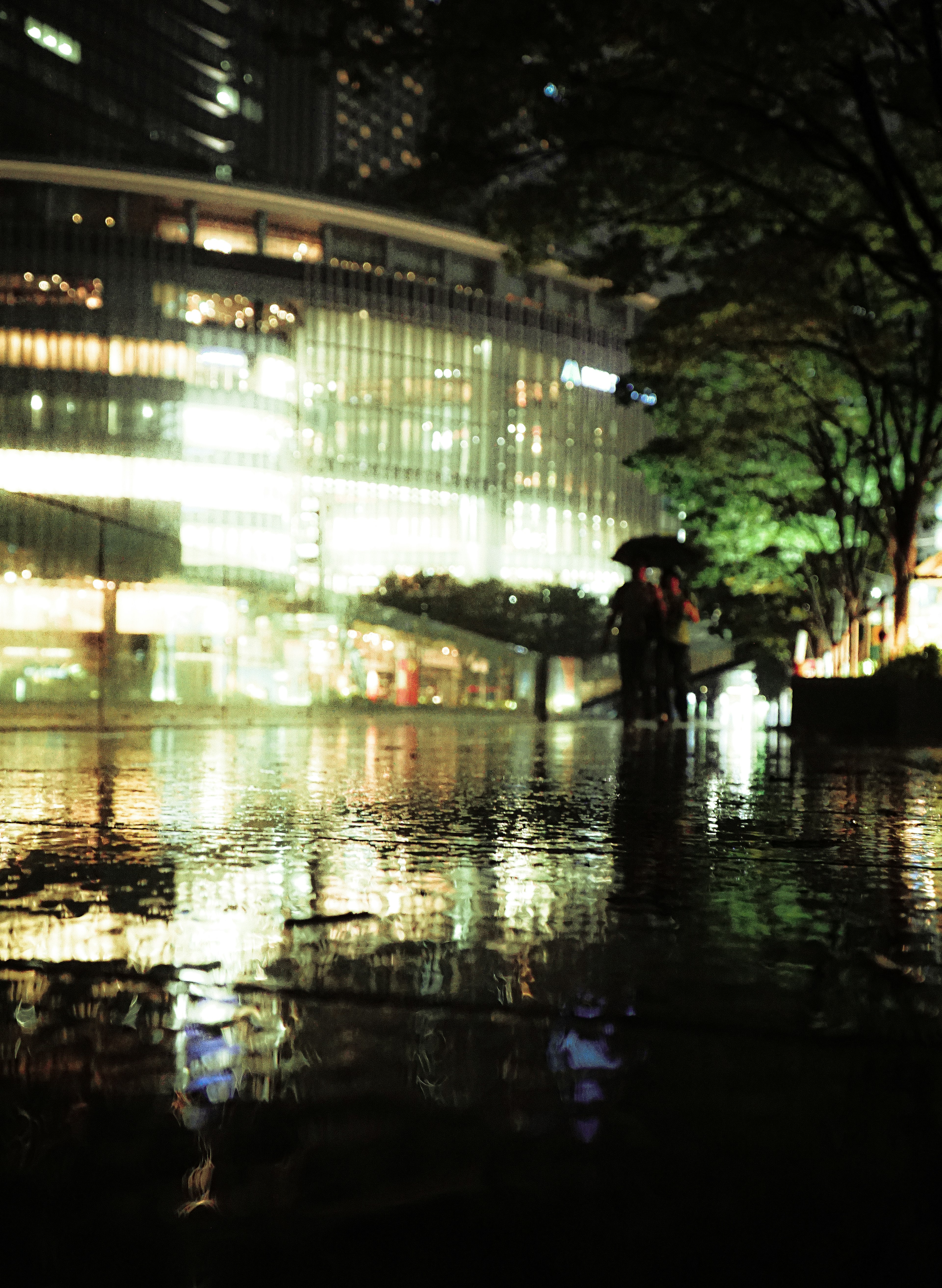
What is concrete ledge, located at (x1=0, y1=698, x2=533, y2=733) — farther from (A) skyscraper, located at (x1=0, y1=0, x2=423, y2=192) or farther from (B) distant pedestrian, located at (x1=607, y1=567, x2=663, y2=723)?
(A) skyscraper, located at (x1=0, y1=0, x2=423, y2=192)

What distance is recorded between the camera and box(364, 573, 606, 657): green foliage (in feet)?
202

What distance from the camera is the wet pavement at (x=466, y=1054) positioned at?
0.98m

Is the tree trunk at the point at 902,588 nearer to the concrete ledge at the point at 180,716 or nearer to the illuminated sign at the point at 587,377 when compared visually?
the concrete ledge at the point at 180,716

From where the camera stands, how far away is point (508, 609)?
63938 millimetres

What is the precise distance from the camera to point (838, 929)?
245 cm

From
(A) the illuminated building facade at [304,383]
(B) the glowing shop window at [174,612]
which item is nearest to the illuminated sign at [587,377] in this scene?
(A) the illuminated building facade at [304,383]

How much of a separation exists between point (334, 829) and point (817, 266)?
38.5ft

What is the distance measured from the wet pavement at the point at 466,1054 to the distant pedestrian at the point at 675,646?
12.2 metres

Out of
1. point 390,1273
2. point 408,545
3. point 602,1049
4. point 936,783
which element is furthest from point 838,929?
point 408,545

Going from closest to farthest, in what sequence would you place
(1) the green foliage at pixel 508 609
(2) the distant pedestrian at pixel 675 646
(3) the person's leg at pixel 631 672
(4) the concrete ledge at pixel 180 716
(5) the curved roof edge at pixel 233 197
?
(4) the concrete ledge at pixel 180 716, (3) the person's leg at pixel 631 672, (2) the distant pedestrian at pixel 675 646, (1) the green foliage at pixel 508 609, (5) the curved roof edge at pixel 233 197

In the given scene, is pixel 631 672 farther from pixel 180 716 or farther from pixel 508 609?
pixel 508 609

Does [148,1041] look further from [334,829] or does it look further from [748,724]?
[748,724]

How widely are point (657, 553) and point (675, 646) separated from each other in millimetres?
2547

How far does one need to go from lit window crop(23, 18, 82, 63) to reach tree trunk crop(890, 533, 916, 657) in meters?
113
